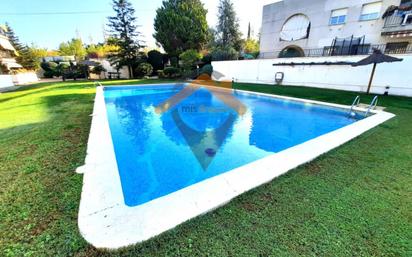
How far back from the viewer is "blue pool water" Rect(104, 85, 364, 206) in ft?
12.8

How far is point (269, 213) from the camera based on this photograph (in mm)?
2131

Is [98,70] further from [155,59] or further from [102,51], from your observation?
[102,51]

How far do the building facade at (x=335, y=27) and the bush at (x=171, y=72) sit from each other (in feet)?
33.2

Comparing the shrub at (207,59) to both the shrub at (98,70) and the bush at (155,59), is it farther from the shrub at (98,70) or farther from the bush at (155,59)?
the shrub at (98,70)

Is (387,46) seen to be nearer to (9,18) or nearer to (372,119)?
(372,119)

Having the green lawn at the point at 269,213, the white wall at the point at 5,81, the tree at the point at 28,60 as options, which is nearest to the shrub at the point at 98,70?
the white wall at the point at 5,81

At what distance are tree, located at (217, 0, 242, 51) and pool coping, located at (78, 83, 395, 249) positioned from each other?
28.8 m

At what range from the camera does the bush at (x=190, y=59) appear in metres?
21.1

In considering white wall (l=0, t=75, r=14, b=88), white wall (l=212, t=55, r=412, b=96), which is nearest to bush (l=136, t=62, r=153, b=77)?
white wall (l=212, t=55, r=412, b=96)

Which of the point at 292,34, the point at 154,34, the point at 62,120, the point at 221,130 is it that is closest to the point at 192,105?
Answer: the point at 221,130

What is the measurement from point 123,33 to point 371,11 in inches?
963

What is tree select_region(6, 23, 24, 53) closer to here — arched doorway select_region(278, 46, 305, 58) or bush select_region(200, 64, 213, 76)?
bush select_region(200, 64, 213, 76)

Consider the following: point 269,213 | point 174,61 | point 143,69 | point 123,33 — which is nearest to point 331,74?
point 269,213

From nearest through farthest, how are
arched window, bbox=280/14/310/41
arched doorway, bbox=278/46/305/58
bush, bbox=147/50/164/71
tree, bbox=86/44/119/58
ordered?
arched window, bbox=280/14/310/41 → arched doorway, bbox=278/46/305/58 → bush, bbox=147/50/164/71 → tree, bbox=86/44/119/58
